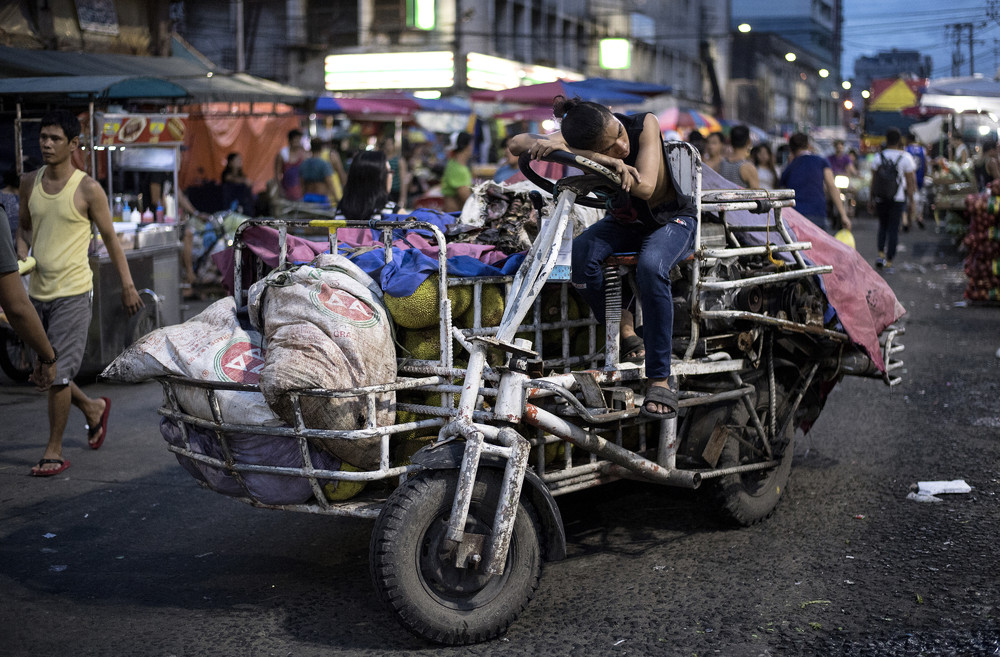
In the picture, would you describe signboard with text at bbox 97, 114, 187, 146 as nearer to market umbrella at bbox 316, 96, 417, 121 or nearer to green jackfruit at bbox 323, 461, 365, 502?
green jackfruit at bbox 323, 461, 365, 502

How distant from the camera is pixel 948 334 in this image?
35.5ft

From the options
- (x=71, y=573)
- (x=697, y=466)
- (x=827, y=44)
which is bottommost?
(x=71, y=573)

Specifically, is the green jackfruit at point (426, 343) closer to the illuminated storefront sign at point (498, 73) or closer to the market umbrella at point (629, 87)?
the market umbrella at point (629, 87)

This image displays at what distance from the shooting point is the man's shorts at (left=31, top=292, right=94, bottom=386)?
6.25 m

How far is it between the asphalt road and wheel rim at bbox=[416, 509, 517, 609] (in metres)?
0.18

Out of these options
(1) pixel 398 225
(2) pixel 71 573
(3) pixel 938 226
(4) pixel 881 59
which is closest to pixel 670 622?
(1) pixel 398 225

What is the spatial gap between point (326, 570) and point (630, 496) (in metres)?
1.82

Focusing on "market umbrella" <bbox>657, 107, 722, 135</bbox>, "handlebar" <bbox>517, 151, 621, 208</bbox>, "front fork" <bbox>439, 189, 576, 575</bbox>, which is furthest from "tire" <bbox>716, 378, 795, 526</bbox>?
"market umbrella" <bbox>657, 107, 722, 135</bbox>

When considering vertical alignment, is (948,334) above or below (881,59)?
below

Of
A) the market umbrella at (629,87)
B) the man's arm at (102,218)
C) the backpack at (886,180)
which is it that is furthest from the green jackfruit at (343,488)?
the market umbrella at (629,87)

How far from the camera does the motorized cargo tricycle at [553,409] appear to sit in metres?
3.53

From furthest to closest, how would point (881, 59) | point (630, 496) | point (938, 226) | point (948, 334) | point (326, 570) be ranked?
point (881, 59) → point (938, 226) → point (948, 334) → point (630, 496) → point (326, 570)

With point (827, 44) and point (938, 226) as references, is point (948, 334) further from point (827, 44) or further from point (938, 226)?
point (827, 44)

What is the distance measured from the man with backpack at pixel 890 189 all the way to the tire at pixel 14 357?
1202cm
